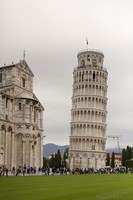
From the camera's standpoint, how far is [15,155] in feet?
171

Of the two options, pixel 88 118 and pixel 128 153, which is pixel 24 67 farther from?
pixel 128 153

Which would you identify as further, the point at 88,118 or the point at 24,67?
the point at 88,118

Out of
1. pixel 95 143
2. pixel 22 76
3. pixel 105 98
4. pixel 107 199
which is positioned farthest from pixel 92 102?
pixel 107 199

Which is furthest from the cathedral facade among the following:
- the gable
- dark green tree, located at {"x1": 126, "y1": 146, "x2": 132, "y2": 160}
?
dark green tree, located at {"x1": 126, "y1": 146, "x2": 132, "y2": 160}

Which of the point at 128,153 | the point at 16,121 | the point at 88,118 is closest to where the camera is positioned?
the point at 16,121

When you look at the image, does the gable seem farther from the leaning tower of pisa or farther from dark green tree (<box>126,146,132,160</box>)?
dark green tree (<box>126,146,132,160</box>)

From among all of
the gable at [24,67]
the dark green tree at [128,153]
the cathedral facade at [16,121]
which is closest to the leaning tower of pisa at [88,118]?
the dark green tree at [128,153]

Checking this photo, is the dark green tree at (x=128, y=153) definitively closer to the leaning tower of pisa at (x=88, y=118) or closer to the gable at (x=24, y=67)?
the leaning tower of pisa at (x=88, y=118)

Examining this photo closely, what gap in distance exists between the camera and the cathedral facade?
50.2 m

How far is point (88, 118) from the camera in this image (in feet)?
307

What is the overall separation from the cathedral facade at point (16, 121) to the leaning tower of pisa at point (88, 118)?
3643 cm

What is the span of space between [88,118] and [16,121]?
1706 inches

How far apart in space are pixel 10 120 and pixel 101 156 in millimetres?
49080

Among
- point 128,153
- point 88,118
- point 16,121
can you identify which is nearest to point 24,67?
point 16,121
